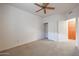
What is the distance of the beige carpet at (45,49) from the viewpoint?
207cm

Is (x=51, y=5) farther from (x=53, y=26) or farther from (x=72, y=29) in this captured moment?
(x=72, y=29)

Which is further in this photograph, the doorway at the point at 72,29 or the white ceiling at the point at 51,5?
the doorway at the point at 72,29

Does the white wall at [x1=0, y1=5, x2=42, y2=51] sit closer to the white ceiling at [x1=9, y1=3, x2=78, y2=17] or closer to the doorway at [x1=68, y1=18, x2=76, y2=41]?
the white ceiling at [x1=9, y1=3, x2=78, y2=17]

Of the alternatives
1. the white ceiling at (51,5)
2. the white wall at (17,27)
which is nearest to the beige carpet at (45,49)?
the white wall at (17,27)

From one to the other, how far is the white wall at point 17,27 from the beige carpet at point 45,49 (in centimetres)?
12

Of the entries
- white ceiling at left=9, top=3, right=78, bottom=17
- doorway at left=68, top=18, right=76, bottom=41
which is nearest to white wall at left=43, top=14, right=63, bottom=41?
white ceiling at left=9, top=3, right=78, bottom=17

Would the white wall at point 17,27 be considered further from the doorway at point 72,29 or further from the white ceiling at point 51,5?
the doorway at point 72,29

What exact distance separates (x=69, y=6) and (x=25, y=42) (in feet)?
4.16

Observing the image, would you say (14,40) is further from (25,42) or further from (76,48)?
(76,48)

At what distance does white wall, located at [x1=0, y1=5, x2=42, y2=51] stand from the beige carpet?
0.12 metres

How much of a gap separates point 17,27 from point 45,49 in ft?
2.64

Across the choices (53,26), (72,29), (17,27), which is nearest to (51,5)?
(53,26)

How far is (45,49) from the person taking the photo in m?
2.17

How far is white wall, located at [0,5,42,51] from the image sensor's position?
2.05 meters
